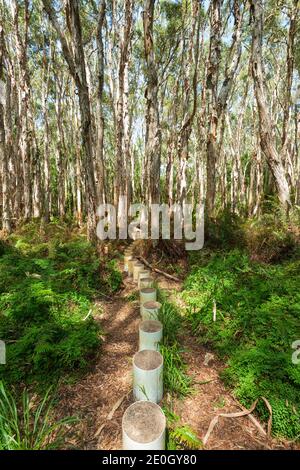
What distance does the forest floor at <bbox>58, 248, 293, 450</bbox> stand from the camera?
7.06 feet

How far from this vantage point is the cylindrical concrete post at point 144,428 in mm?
1819

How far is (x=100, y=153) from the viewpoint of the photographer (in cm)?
839

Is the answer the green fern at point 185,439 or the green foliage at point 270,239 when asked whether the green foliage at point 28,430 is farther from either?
the green foliage at point 270,239

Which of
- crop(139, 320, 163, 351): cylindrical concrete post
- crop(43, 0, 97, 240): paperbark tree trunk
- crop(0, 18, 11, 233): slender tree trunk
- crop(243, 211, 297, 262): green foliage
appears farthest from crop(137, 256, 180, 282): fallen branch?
crop(0, 18, 11, 233): slender tree trunk

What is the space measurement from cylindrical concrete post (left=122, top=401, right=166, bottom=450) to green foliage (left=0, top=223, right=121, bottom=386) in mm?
1008

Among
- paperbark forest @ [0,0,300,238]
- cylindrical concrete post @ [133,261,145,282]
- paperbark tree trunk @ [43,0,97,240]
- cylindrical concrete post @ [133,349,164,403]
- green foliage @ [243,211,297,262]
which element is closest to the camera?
cylindrical concrete post @ [133,349,164,403]

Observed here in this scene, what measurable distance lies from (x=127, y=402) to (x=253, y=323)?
1.82 meters

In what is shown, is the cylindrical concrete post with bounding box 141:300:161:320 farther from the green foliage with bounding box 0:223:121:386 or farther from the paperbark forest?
the paperbark forest

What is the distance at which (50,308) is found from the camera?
12.4 ft

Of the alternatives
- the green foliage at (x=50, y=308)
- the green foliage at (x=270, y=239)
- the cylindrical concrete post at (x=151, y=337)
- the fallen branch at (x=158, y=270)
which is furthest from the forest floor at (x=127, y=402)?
the green foliage at (x=270, y=239)

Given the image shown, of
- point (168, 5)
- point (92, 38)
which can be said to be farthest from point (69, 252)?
point (168, 5)

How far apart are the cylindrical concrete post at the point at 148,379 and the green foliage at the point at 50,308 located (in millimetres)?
724
